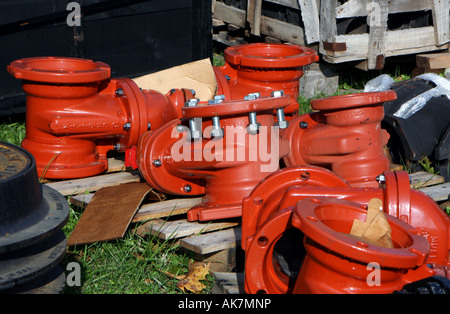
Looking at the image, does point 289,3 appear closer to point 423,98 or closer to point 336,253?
point 423,98

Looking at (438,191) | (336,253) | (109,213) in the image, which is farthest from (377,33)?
(336,253)

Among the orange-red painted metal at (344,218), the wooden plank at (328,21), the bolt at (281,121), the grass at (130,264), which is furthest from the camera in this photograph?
the wooden plank at (328,21)

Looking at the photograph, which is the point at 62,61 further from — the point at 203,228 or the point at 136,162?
the point at 203,228

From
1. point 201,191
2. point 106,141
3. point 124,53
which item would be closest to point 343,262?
point 201,191

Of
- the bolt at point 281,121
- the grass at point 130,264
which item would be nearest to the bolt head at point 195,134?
the bolt at point 281,121

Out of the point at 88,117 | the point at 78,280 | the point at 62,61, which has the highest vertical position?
the point at 62,61

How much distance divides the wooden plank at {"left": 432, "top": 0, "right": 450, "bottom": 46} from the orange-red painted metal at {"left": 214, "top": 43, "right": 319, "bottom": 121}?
2.08m

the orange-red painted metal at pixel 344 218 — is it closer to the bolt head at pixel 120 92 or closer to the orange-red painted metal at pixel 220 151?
the orange-red painted metal at pixel 220 151

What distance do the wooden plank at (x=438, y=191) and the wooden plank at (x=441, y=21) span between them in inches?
94.5

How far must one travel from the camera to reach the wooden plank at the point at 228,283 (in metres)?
2.25

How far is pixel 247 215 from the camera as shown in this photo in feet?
7.45

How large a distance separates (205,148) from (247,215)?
1.70 feet

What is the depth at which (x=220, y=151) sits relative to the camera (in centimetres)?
265
